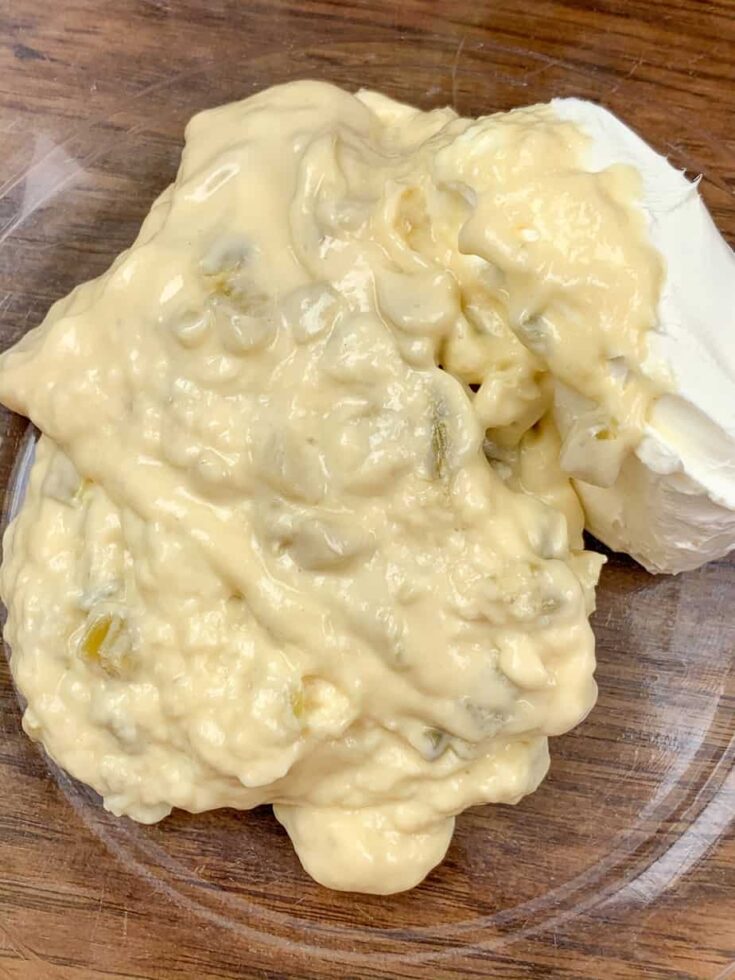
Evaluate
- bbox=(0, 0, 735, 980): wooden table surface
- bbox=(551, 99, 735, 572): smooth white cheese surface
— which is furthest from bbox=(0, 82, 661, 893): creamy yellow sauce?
bbox=(0, 0, 735, 980): wooden table surface

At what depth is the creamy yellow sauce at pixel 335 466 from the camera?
0.78 m

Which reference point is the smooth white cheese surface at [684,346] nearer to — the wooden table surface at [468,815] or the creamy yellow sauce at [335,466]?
the creamy yellow sauce at [335,466]

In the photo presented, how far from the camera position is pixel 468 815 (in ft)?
3.41

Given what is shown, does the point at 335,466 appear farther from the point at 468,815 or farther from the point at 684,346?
the point at 468,815

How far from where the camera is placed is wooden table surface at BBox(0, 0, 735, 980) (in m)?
1.02

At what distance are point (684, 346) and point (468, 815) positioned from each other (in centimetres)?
57

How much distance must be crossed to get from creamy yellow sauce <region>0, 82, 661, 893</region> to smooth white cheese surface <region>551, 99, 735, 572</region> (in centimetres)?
2

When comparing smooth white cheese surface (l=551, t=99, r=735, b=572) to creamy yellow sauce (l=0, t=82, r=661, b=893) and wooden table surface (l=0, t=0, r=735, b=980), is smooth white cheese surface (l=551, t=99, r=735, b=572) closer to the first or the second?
creamy yellow sauce (l=0, t=82, r=661, b=893)

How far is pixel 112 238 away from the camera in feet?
3.57

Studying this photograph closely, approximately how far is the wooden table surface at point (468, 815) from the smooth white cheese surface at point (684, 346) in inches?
10.6

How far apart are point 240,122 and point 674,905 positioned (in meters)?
0.95

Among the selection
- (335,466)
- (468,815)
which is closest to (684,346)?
(335,466)

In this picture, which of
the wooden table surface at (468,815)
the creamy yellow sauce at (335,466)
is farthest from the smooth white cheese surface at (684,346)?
the wooden table surface at (468,815)

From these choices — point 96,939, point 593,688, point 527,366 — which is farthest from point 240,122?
point 96,939
